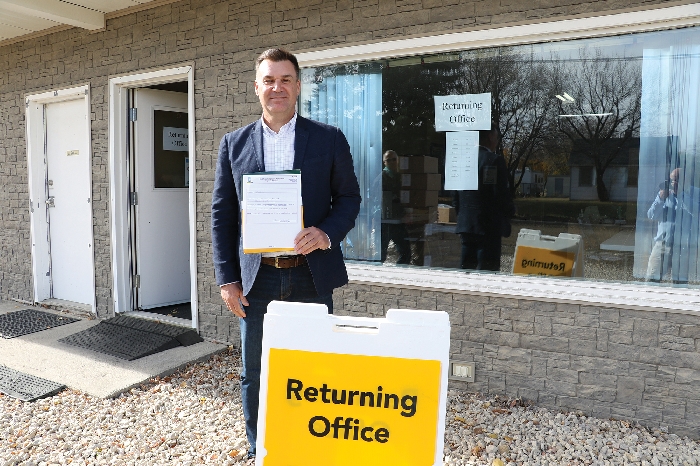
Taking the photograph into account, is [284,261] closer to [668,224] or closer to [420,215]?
[420,215]

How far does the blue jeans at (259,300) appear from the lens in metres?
2.51

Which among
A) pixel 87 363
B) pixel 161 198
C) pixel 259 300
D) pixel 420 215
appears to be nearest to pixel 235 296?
pixel 259 300

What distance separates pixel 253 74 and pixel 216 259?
2.44 meters

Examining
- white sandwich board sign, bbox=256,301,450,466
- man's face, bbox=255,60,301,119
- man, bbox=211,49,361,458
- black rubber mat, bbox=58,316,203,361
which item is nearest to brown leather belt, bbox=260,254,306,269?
man, bbox=211,49,361,458

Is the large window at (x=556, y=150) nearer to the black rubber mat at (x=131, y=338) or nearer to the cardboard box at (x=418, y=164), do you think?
the cardboard box at (x=418, y=164)

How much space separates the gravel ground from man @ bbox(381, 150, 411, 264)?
1126mm

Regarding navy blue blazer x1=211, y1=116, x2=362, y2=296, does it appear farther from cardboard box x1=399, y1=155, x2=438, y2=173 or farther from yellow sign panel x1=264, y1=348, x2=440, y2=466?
cardboard box x1=399, y1=155, x2=438, y2=173

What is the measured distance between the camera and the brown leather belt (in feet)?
8.08

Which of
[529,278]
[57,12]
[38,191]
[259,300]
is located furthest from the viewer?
[38,191]

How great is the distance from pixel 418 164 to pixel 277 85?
6.21ft

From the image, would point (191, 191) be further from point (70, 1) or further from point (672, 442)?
point (672, 442)

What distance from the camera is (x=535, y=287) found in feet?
12.0

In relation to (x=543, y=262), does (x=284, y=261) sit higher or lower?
higher

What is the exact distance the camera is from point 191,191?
5.01 meters
